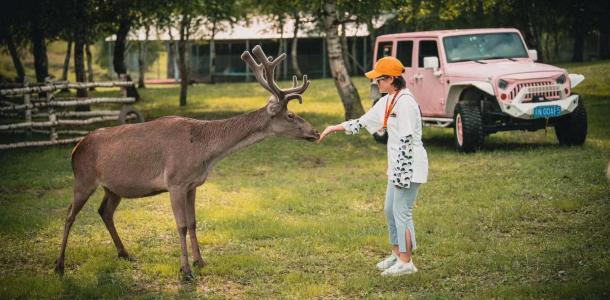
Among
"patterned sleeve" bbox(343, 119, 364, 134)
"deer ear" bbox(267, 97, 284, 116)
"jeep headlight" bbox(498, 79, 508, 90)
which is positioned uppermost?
"deer ear" bbox(267, 97, 284, 116)

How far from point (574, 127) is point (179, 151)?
9.42m

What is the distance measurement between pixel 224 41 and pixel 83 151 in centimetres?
4873

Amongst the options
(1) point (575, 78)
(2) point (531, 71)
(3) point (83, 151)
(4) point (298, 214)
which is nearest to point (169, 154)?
(3) point (83, 151)

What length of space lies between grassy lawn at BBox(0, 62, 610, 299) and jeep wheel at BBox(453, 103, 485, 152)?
0.24 meters

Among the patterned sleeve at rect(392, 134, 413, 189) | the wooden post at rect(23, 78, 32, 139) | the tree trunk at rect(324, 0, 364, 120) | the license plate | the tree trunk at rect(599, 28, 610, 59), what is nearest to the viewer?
the patterned sleeve at rect(392, 134, 413, 189)

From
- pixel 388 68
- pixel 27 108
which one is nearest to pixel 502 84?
pixel 388 68

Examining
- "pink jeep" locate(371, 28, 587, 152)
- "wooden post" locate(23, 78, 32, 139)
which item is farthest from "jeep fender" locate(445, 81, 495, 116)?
"wooden post" locate(23, 78, 32, 139)

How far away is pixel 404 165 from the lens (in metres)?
7.30

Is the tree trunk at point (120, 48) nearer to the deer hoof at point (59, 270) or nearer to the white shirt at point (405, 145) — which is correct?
the deer hoof at point (59, 270)

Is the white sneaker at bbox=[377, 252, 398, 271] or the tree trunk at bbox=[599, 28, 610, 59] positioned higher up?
the tree trunk at bbox=[599, 28, 610, 59]

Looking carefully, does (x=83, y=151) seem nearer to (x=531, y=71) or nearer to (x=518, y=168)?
(x=518, y=168)

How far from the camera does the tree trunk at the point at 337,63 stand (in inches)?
806

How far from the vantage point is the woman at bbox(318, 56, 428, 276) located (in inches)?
289

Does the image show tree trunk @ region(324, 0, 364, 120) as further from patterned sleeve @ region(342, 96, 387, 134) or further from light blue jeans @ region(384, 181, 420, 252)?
light blue jeans @ region(384, 181, 420, 252)
